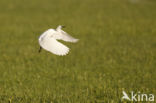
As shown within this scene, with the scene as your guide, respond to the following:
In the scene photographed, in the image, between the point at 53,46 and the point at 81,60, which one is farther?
the point at 81,60

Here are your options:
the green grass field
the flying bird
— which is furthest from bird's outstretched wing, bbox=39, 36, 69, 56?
the green grass field

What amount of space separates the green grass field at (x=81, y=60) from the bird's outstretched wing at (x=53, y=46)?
1353mm

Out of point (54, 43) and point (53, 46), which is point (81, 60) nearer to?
point (54, 43)

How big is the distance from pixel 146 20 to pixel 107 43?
9.29m

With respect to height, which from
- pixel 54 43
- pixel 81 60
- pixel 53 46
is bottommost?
pixel 53 46

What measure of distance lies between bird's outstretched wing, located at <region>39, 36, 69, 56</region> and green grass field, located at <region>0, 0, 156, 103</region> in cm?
135

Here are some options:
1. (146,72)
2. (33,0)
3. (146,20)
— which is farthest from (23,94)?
(33,0)

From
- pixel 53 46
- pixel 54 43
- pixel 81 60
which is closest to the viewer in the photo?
pixel 53 46

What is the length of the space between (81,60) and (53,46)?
243 inches

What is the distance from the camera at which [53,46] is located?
7.72 metres

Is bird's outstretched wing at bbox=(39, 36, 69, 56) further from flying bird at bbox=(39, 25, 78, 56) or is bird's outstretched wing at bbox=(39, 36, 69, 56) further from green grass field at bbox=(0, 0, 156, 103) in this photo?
green grass field at bbox=(0, 0, 156, 103)

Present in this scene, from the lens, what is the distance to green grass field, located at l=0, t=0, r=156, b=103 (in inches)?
360

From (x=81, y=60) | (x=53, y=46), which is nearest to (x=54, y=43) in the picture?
(x=53, y=46)

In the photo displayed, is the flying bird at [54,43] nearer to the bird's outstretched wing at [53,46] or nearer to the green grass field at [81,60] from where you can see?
the bird's outstretched wing at [53,46]
